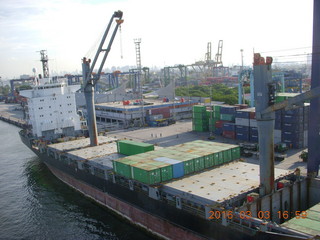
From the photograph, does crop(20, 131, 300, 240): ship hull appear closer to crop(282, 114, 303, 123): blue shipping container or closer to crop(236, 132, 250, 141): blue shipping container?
crop(236, 132, 250, 141): blue shipping container

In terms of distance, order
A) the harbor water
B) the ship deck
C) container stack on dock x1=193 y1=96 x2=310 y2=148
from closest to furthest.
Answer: the ship deck
the harbor water
container stack on dock x1=193 y1=96 x2=310 y2=148

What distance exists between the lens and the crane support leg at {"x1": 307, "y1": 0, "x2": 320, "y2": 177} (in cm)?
1853

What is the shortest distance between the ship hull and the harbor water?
872 mm

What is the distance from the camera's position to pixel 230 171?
22281 millimetres

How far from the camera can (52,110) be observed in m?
41.8

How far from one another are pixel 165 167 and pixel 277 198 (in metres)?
7.19

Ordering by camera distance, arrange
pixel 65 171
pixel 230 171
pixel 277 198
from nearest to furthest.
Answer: pixel 277 198
pixel 230 171
pixel 65 171

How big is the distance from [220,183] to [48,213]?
15512mm

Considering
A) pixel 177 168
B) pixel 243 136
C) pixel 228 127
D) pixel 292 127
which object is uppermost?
pixel 177 168

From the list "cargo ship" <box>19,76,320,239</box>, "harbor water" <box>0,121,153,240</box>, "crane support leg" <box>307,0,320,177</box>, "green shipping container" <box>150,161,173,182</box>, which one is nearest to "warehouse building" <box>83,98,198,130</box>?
"harbor water" <box>0,121,153,240</box>

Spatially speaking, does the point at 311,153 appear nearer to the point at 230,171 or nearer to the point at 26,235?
the point at 230,171

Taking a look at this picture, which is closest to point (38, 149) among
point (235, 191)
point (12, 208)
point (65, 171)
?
point (65, 171)

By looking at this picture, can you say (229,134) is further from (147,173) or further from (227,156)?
Result: (147,173)

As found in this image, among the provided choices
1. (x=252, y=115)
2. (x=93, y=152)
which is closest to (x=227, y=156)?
(x=93, y=152)
